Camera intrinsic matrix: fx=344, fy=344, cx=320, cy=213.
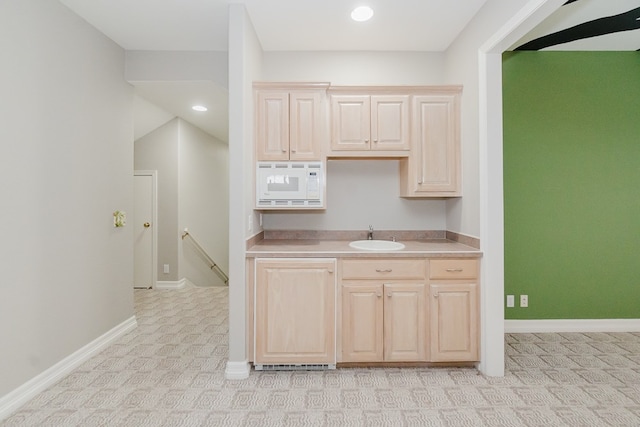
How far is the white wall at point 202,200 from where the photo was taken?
18.2ft

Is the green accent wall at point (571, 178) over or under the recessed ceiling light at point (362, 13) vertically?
under

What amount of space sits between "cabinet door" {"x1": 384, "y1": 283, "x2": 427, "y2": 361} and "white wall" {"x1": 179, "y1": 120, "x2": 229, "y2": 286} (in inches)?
155

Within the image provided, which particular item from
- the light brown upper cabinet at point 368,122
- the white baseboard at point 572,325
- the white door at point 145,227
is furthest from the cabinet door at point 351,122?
the white door at point 145,227

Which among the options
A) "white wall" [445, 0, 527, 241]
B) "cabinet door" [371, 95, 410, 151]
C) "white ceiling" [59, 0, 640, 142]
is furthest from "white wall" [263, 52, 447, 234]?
"cabinet door" [371, 95, 410, 151]

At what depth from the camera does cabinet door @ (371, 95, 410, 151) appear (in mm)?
3006

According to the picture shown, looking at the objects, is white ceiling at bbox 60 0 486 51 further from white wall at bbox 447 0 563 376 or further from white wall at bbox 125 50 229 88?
white wall at bbox 447 0 563 376

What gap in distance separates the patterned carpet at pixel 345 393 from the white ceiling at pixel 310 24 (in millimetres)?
2746

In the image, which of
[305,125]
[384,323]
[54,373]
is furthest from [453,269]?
[54,373]

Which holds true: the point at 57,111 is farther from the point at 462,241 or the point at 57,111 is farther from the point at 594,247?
the point at 594,247

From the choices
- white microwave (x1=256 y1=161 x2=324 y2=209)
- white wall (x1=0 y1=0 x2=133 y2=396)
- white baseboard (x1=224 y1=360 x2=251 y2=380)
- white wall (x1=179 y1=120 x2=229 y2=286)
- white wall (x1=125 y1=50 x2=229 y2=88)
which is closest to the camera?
white wall (x1=0 y1=0 x2=133 y2=396)

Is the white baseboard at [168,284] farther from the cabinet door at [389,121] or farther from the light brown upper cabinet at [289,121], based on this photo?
the cabinet door at [389,121]

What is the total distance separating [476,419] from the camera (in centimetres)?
202

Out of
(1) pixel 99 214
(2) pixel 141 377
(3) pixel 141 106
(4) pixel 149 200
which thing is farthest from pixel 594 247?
(4) pixel 149 200

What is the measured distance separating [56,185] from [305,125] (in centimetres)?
195
